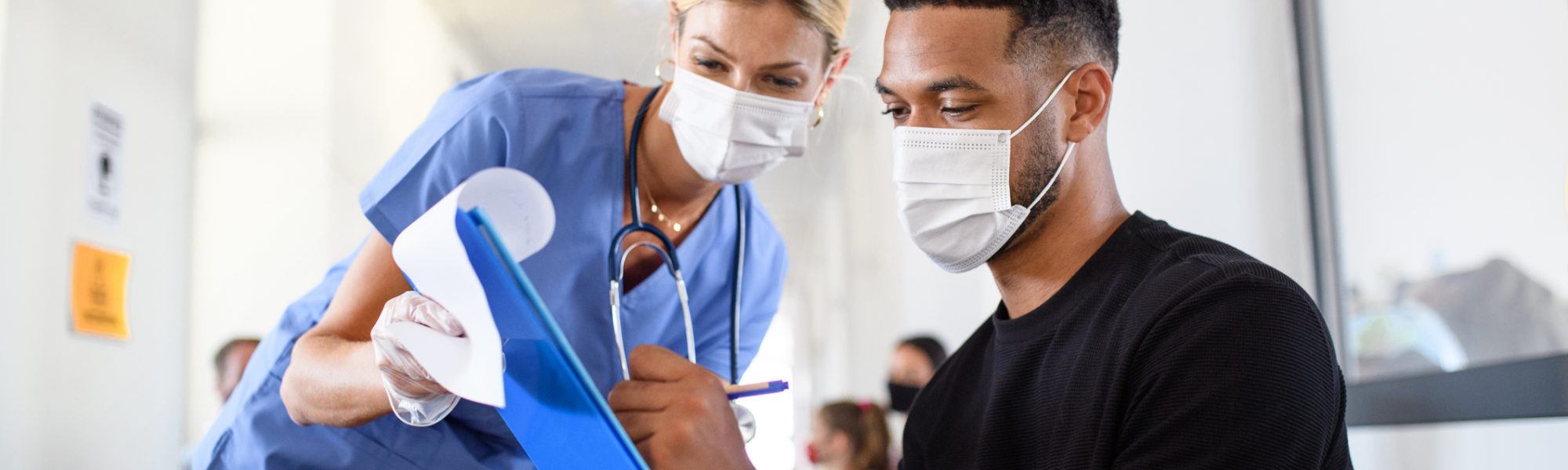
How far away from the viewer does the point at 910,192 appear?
43.2 inches

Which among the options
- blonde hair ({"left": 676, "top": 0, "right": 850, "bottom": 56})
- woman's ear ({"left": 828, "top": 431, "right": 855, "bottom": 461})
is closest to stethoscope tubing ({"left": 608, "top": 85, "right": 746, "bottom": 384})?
blonde hair ({"left": 676, "top": 0, "right": 850, "bottom": 56})

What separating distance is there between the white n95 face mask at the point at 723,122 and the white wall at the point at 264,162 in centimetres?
286

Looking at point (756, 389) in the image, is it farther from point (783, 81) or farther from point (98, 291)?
point (98, 291)

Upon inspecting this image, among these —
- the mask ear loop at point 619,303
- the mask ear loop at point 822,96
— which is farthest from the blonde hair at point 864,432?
the mask ear loop at point 619,303

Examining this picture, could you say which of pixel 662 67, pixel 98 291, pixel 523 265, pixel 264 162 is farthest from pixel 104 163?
pixel 523 265

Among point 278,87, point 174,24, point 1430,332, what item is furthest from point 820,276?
point 1430,332

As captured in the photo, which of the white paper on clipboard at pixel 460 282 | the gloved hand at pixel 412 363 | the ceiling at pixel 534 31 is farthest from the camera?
the ceiling at pixel 534 31

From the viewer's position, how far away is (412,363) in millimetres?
758

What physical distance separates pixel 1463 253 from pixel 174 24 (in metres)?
3.15

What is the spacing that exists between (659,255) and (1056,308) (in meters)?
0.56

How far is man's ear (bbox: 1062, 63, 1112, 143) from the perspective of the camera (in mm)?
1063

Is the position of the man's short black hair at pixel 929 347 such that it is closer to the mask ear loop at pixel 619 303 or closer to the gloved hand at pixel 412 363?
the mask ear loop at pixel 619 303

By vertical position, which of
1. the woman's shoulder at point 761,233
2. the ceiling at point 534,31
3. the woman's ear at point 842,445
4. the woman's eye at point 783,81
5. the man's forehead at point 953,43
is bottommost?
the woman's ear at point 842,445

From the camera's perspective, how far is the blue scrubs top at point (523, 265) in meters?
1.19
